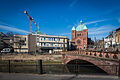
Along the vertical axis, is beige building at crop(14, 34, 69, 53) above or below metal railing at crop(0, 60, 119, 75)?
above

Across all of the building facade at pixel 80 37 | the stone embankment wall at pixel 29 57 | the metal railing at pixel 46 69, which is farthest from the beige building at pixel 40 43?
the building facade at pixel 80 37

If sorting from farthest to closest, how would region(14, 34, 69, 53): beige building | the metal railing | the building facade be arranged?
1. the building facade
2. region(14, 34, 69, 53): beige building
3. the metal railing

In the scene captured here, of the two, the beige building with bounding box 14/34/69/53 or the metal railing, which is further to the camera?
the beige building with bounding box 14/34/69/53

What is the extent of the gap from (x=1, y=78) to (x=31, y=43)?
35.4m

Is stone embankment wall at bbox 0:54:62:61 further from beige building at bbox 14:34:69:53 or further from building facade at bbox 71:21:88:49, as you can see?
building facade at bbox 71:21:88:49

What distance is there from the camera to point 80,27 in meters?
66.4

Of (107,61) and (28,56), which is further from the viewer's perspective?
(28,56)

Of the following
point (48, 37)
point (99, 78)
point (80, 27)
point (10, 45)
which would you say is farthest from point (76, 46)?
point (99, 78)

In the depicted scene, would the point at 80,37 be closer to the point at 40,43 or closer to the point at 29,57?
the point at 40,43

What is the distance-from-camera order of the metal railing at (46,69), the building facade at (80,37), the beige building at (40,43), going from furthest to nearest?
1. the building facade at (80,37)
2. the beige building at (40,43)
3. the metal railing at (46,69)

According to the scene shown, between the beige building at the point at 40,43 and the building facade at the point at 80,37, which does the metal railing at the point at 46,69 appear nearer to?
the beige building at the point at 40,43

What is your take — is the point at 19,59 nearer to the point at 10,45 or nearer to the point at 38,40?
the point at 38,40

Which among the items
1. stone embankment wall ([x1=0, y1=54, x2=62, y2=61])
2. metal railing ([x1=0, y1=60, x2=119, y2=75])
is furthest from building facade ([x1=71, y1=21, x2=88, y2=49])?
metal railing ([x1=0, y1=60, x2=119, y2=75])

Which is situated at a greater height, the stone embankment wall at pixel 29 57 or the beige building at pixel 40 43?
the beige building at pixel 40 43
